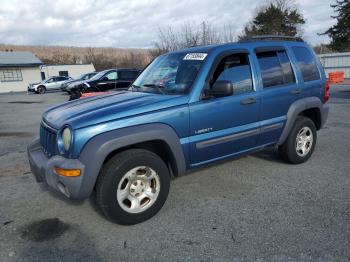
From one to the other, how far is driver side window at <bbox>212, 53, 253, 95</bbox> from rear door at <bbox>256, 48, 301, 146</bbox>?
0.70 feet

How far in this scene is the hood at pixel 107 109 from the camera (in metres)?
3.56

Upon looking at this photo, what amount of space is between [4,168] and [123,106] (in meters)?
3.47

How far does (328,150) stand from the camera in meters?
6.37

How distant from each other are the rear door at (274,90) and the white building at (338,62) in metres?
26.0

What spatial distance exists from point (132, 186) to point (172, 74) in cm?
157

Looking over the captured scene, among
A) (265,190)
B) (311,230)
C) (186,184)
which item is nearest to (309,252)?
(311,230)

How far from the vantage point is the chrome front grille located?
12.3 feet

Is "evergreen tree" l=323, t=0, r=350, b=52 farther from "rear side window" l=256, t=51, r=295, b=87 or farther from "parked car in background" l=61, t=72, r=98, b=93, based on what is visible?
"rear side window" l=256, t=51, r=295, b=87

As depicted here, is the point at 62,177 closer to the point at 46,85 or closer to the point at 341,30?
the point at 46,85

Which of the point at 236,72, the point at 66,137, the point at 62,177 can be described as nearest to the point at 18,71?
the point at 236,72

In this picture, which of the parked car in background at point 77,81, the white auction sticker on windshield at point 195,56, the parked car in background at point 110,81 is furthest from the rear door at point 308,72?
the parked car in background at point 77,81

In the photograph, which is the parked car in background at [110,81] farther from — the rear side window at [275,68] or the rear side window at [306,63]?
the rear side window at [275,68]

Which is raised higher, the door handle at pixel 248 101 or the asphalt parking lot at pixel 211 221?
the door handle at pixel 248 101

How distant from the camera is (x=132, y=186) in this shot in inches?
148
